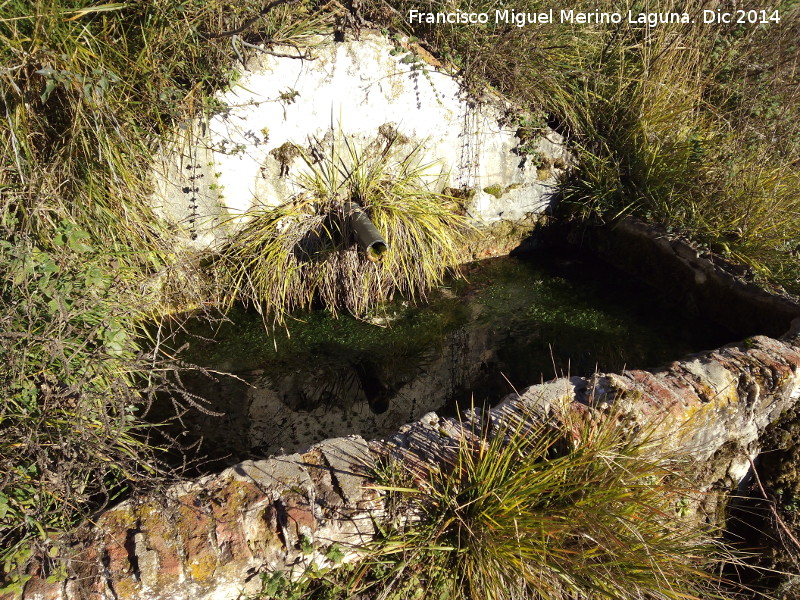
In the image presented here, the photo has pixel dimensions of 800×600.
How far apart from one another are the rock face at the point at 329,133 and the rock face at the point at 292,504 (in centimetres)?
238

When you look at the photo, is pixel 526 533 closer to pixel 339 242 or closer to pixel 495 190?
pixel 339 242

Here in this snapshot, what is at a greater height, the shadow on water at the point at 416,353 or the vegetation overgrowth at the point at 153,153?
the vegetation overgrowth at the point at 153,153

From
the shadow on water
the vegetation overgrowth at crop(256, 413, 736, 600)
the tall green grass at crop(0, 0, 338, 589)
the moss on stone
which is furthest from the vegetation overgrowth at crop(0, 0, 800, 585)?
the vegetation overgrowth at crop(256, 413, 736, 600)

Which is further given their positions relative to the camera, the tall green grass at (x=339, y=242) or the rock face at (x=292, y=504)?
the tall green grass at (x=339, y=242)

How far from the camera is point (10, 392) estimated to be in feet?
7.41

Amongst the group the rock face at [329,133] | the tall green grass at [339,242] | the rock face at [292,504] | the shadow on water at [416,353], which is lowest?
the shadow on water at [416,353]

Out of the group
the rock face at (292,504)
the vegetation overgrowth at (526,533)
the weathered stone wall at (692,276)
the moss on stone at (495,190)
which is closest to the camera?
the rock face at (292,504)

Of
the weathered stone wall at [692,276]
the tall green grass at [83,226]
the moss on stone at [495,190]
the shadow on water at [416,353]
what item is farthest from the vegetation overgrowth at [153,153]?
the moss on stone at [495,190]

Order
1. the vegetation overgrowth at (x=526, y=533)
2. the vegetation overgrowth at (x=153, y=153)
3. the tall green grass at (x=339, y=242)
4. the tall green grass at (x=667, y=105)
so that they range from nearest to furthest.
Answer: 1. the vegetation overgrowth at (x=526, y=533)
2. the vegetation overgrowth at (x=153, y=153)
3. the tall green grass at (x=339, y=242)
4. the tall green grass at (x=667, y=105)

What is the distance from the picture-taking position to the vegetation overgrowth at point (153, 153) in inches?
89.2

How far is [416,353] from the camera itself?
13.6ft

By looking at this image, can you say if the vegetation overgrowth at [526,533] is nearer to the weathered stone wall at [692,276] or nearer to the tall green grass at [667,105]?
the weathered stone wall at [692,276]

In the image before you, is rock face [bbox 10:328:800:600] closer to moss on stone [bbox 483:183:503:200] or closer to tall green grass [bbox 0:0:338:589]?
tall green grass [bbox 0:0:338:589]

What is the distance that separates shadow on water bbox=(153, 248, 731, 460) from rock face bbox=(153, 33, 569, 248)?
93cm
